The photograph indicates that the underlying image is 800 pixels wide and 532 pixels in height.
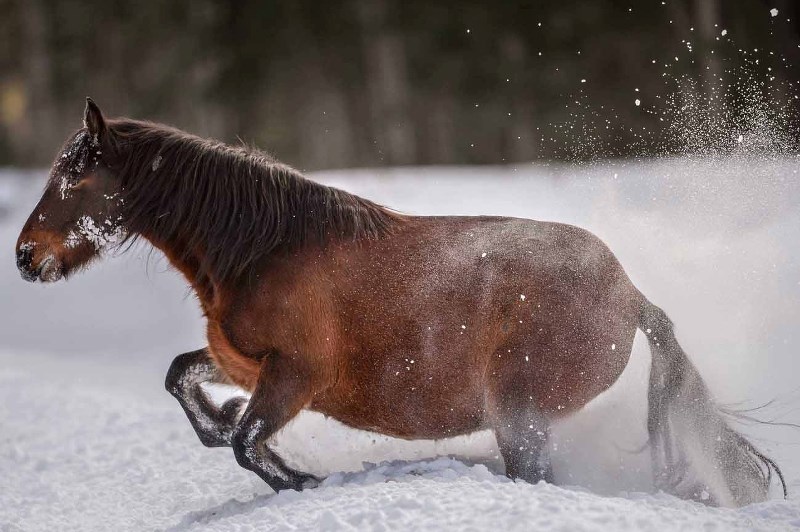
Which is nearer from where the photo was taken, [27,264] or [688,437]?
[27,264]

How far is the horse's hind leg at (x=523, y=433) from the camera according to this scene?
13.5 feet

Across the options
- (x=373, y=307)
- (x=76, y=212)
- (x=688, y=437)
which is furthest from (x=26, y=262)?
(x=688, y=437)

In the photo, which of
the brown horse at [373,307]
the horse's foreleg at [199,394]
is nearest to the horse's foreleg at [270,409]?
the brown horse at [373,307]

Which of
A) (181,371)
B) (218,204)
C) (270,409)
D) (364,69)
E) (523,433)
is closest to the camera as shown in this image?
(270,409)

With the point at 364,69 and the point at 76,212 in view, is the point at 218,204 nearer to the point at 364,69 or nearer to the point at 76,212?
the point at 76,212

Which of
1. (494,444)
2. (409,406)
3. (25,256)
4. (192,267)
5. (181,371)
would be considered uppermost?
(25,256)

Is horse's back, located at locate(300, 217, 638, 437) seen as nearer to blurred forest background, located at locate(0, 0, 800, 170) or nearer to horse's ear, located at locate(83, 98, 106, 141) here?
horse's ear, located at locate(83, 98, 106, 141)

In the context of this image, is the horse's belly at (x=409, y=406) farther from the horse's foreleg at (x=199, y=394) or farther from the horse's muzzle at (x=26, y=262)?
the horse's muzzle at (x=26, y=262)

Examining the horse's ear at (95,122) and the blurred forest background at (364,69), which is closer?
the horse's ear at (95,122)

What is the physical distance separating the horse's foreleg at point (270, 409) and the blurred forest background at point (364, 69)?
15407mm

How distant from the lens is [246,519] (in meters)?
3.57

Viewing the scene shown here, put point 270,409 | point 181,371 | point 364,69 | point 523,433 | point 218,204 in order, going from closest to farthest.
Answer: point 270,409 < point 523,433 < point 218,204 < point 181,371 < point 364,69

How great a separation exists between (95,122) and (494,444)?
295 cm

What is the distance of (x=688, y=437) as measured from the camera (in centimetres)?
438
